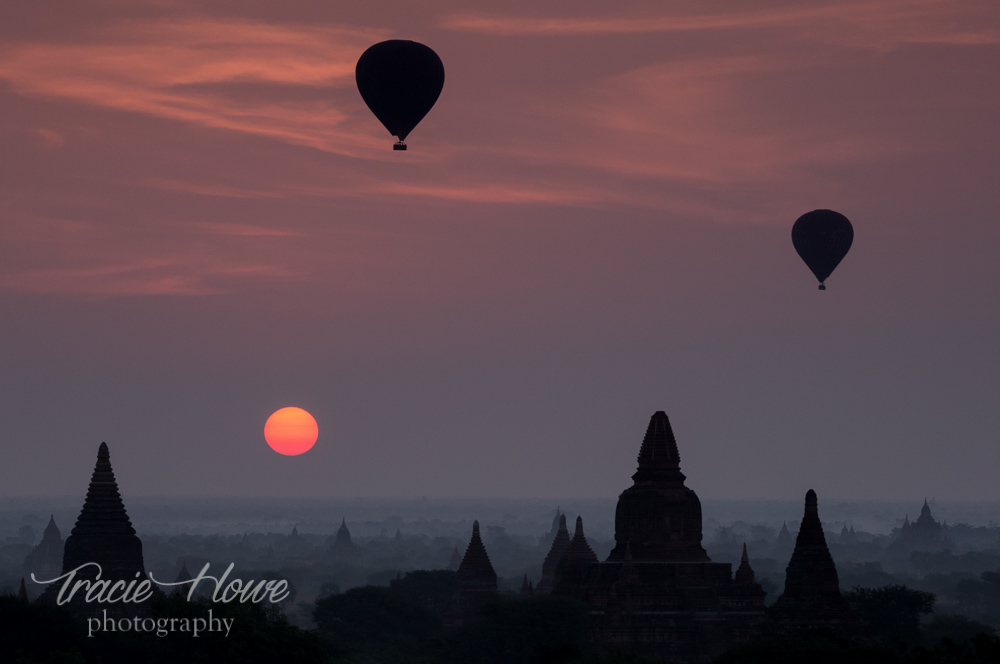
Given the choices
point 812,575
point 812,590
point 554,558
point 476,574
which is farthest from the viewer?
point 554,558

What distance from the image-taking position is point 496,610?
73.6 meters

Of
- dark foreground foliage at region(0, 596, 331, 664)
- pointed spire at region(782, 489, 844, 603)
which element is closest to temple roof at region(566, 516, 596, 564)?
pointed spire at region(782, 489, 844, 603)

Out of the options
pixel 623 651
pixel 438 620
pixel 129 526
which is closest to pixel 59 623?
pixel 129 526

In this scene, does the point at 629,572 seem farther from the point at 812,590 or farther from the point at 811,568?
the point at 812,590

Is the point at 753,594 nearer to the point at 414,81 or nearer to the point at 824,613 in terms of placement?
the point at 824,613

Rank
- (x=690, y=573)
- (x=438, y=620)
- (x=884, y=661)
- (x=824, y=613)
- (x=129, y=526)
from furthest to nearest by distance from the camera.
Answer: (x=438, y=620) → (x=129, y=526) → (x=690, y=573) → (x=824, y=613) → (x=884, y=661)

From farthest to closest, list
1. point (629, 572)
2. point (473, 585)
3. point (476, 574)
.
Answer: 1. point (476, 574)
2. point (473, 585)
3. point (629, 572)

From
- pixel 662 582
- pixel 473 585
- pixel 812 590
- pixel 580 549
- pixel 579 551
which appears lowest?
pixel 812 590

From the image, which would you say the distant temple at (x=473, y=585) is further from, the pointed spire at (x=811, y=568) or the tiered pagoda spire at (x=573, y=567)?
the pointed spire at (x=811, y=568)

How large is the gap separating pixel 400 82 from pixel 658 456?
Answer: 766 inches

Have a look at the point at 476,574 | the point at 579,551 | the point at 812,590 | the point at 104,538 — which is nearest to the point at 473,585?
the point at 476,574

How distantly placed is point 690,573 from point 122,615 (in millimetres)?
22971

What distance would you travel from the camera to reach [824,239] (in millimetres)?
91625

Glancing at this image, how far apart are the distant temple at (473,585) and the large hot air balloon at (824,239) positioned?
957 inches
